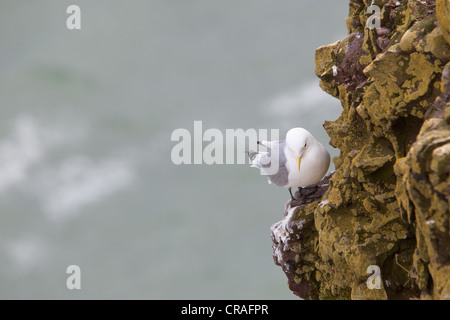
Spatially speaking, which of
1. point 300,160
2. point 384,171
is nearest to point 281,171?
point 300,160

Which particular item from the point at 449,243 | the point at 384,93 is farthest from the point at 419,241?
the point at 384,93

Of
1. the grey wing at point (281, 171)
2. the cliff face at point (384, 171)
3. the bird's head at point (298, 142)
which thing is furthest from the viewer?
the grey wing at point (281, 171)

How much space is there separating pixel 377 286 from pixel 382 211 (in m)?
0.38

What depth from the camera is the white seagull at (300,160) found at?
3.64 metres

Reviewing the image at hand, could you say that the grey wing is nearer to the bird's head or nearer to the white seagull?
the white seagull

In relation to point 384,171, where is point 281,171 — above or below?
above

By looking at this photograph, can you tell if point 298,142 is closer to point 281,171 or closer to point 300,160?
point 300,160

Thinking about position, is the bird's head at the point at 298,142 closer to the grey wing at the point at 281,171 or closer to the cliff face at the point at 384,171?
the grey wing at the point at 281,171

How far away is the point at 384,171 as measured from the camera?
304 cm

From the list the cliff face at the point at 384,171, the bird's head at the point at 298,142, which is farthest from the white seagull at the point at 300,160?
the cliff face at the point at 384,171

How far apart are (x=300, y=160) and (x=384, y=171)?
27.7 inches

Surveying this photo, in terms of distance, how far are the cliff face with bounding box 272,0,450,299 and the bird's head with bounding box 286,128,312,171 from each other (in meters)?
0.27

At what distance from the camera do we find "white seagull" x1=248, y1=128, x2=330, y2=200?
364cm

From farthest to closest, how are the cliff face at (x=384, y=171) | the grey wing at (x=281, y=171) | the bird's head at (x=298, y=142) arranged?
the grey wing at (x=281, y=171), the bird's head at (x=298, y=142), the cliff face at (x=384, y=171)
